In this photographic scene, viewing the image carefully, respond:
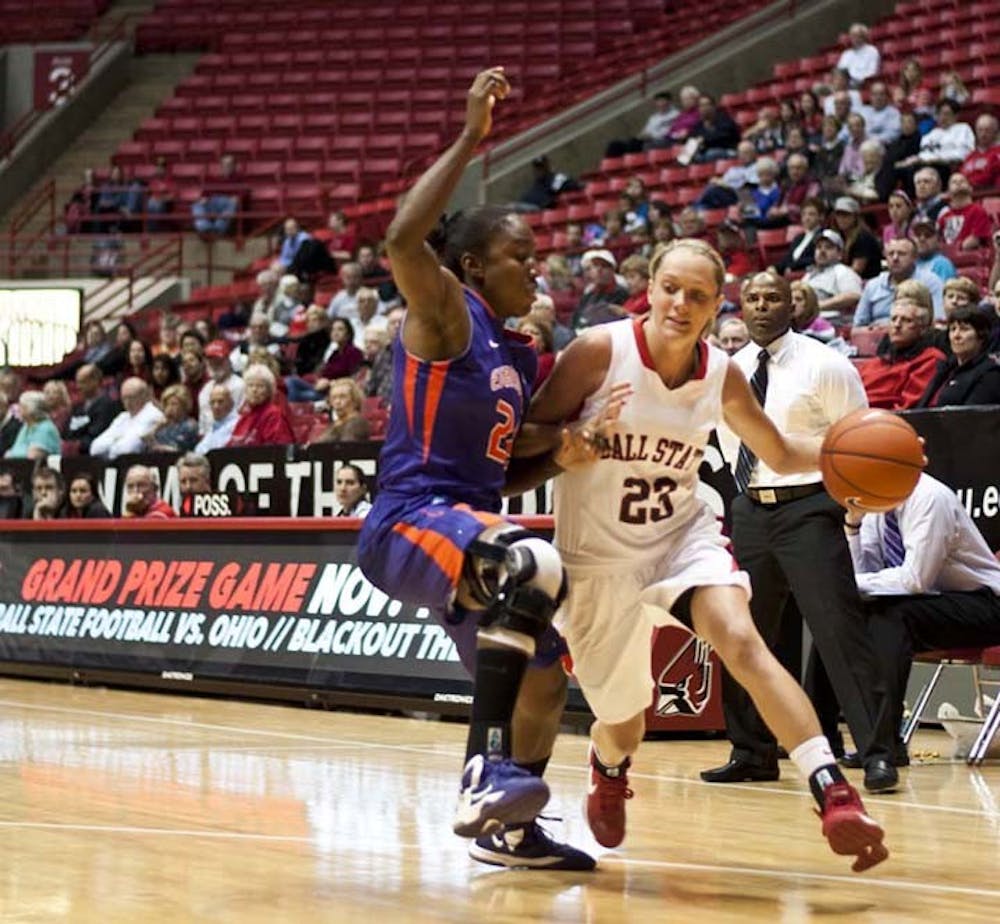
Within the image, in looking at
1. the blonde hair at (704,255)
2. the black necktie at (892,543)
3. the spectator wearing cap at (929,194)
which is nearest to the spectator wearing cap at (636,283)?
the spectator wearing cap at (929,194)

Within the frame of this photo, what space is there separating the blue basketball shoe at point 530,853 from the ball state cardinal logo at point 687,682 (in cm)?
385

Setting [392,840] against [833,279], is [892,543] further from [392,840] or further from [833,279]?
[833,279]

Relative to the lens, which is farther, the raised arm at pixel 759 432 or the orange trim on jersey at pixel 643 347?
the raised arm at pixel 759 432

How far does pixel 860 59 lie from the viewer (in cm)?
1953

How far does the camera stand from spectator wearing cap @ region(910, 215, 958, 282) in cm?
1313

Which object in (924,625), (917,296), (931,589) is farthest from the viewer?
(917,296)

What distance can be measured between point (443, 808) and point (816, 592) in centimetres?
187

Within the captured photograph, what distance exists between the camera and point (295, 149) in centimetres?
2664

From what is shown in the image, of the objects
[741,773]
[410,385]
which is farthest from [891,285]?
[410,385]

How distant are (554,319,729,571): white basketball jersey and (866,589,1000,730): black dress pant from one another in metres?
3.18

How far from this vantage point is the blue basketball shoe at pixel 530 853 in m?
5.39

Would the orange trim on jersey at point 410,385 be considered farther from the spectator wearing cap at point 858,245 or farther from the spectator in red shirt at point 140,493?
the spectator wearing cap at point 858,245

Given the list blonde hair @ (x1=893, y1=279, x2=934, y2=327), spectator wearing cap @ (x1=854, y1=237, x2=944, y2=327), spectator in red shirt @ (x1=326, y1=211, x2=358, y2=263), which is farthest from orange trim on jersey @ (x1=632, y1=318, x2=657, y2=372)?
spectator in red shirt @ (x1=326, y1=211, x2=358, y2=263)

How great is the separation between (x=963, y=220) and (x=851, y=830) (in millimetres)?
10178
